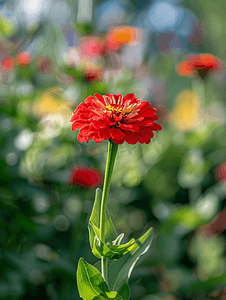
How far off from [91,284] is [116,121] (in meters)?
0.18

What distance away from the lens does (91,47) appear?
0.95 m

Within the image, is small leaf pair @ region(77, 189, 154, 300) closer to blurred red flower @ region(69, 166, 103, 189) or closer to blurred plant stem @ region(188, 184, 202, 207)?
blurred red flower @ region(69, 166, 103, 189)

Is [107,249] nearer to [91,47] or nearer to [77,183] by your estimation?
[77,183]

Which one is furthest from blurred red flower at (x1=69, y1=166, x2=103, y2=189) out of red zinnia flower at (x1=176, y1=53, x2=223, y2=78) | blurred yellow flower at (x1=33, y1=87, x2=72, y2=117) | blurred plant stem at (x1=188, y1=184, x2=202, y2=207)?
red zinnia flower at (x1=176, y1=53, x2=223, y2=78)

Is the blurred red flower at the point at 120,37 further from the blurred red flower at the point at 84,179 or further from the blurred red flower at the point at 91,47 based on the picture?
the blurred red flower at the point at 84,179

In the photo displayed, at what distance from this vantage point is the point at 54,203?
81 centimetres

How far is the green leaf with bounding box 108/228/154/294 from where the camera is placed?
36 cm

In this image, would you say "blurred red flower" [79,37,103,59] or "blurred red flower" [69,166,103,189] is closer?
"blurred red flower" [69,166,103,189]

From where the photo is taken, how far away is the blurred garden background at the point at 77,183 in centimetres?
73

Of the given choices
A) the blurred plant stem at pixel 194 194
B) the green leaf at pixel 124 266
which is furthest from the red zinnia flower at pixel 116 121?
the blurred plant stem at pixel 194 194

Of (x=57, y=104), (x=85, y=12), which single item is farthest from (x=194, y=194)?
(x=85, y=12)

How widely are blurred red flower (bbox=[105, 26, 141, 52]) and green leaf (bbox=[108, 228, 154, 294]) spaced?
751 mm

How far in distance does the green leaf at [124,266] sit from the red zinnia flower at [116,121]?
0.43ft

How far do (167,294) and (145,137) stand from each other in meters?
0.63
